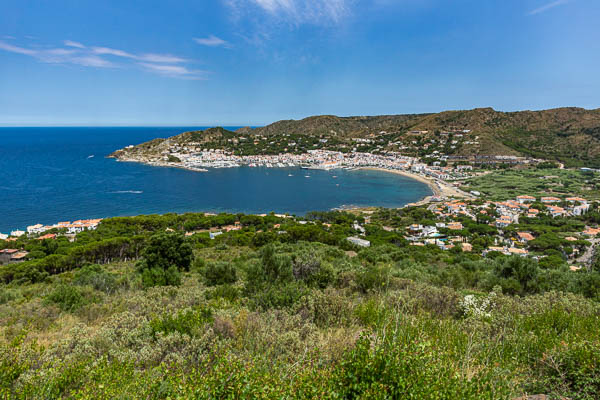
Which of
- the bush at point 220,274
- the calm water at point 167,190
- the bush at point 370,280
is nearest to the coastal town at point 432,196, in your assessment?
the calm water at point 167,190

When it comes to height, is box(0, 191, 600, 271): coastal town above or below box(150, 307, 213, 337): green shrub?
below

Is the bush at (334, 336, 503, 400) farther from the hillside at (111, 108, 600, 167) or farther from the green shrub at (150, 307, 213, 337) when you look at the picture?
the hillside at (111, 108, 600, 167)

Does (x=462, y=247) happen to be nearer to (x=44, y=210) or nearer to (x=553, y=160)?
(x=44, y=210)

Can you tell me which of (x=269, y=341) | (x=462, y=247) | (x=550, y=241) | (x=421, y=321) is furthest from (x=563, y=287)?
(x=550, y=241)

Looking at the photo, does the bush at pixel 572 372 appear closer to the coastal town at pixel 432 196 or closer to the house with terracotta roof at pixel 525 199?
the coastal town at pixel 432 196

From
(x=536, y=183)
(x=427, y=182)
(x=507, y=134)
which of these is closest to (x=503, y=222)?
(x=536, y=183)

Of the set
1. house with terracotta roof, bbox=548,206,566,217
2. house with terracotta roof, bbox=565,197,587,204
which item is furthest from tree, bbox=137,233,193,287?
house with terracotta roof, bbox=565,197,587,204
